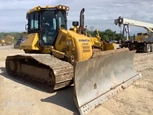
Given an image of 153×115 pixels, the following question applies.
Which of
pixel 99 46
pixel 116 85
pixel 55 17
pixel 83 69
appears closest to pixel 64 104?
pixel 83 69


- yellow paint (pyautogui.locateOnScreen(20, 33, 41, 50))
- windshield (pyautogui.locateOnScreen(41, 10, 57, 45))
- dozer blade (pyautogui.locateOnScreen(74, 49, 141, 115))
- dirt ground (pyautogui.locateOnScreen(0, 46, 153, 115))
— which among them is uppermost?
windshield (pyautogui.locateOnScreen(41, 10, 57, 45))

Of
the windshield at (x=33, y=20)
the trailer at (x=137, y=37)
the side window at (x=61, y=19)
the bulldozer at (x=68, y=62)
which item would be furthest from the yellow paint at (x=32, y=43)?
the trailer at (x=137, y=37)

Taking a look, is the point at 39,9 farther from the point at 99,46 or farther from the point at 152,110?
the point at 152,110

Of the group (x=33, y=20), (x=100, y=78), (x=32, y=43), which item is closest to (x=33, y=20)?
(x=33, y=20)

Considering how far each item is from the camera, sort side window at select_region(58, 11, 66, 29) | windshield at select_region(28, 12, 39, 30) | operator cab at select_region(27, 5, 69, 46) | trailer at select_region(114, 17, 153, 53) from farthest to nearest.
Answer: trailer at select_region(114, 17, 153, 53) < windshield at select_region(28, 12, 39, 30) < side window at select_region(58, 11, 66, 29) < operator cab at select_region(27, 5, 69, 46)

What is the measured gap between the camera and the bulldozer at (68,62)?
5.46 m

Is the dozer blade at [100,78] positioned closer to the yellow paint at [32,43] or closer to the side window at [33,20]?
the yellow paint at [32,43]

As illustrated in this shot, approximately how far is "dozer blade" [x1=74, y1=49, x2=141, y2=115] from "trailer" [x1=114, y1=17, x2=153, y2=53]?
10.8 m

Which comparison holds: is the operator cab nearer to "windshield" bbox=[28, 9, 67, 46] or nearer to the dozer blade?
"windshield" bbox=[28, 9, 67, 46]

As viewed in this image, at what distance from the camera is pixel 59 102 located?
5.64m

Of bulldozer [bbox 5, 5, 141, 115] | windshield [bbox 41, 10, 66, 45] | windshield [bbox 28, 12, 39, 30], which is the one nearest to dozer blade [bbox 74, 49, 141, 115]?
bulldozer [bbox 5, 5, 141, 115]

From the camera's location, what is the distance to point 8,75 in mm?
8562

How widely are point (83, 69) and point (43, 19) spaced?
11.0 feet

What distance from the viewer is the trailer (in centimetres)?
1832
